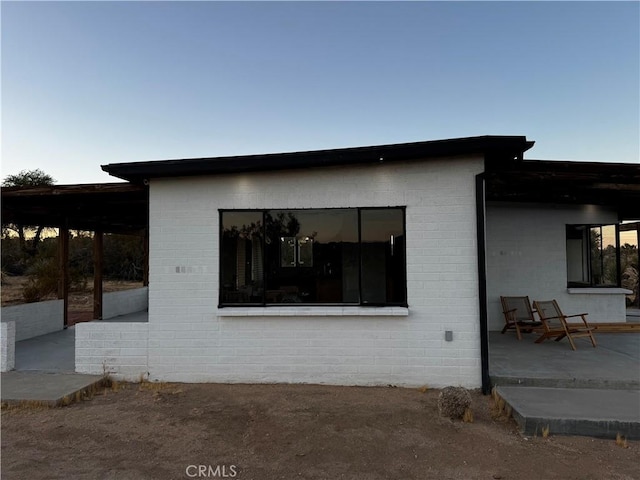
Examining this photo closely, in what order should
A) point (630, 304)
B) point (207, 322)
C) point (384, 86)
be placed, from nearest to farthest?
point (207, 322)
point (384, 86)
point (630, 304)

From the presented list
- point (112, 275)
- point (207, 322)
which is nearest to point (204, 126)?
point (207, 322)

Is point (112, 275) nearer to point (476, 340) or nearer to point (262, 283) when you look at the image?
point (262, 283)

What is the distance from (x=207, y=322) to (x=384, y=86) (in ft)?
28.5

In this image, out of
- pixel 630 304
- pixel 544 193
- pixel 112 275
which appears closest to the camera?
pixel 544 193

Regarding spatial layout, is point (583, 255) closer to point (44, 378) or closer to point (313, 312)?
point (313, 312)

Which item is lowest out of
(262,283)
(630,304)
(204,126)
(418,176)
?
(630,304)

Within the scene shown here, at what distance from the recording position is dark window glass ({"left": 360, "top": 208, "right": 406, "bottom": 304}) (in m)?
5.16

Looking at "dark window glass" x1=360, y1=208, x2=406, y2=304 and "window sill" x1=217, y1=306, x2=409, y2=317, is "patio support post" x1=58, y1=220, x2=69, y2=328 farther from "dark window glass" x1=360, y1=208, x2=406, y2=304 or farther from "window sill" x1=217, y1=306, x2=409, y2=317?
"dark window glass" x1=360, y1=208, x2=406, y2=304

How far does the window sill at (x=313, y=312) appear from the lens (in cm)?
500

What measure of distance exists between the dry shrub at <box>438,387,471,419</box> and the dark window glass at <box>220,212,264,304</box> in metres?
2.68

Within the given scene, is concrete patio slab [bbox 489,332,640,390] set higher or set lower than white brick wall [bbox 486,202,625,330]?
lower

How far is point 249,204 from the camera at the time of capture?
17.5ft

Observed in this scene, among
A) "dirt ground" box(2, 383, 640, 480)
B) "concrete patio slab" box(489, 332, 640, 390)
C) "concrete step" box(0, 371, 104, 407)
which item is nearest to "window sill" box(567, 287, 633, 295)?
"concrete patio slab" box(489, 332, 640, 390)

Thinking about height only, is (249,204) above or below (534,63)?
below
